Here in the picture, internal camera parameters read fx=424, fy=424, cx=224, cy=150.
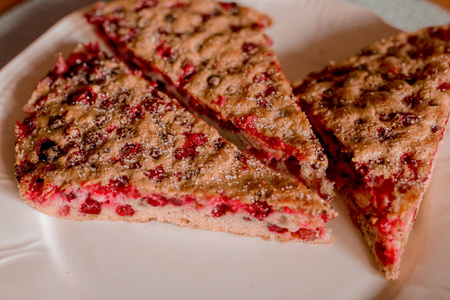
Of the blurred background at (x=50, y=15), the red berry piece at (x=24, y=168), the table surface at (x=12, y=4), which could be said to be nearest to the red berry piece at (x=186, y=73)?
the red berry piece at (x=24, y=168)

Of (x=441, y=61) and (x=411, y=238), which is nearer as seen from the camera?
(x=411, y=238)

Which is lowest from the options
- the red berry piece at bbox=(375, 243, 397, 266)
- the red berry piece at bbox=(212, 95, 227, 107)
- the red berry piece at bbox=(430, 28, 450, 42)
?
the red berry piece at bbox=(375, 243, 397, 266)

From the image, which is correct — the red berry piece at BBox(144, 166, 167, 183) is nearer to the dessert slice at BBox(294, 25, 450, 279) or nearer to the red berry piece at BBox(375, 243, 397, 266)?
the dessert slice at BBox(294, 25, 450, 279)

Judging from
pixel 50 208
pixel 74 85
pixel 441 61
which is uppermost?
pixel 74 85

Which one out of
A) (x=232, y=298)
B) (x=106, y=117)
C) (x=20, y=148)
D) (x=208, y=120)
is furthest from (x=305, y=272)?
(x=20, y=148)

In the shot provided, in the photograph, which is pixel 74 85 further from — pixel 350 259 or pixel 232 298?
pixel 350 259

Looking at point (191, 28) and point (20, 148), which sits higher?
point (191, 28)

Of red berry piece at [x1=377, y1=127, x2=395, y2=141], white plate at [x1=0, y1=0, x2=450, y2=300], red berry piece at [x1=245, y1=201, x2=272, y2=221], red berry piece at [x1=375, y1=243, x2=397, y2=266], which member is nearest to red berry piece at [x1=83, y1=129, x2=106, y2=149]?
white plate at [x1=0, y1=0, x2=450, y2=300]
